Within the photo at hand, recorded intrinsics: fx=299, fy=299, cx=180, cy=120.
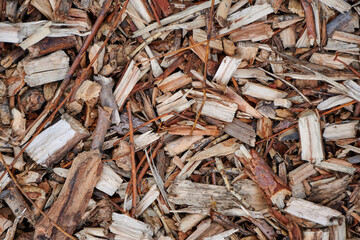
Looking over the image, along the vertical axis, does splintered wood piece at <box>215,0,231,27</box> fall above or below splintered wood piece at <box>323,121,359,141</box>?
above

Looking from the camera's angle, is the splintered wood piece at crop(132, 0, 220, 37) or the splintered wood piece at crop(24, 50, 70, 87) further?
the splintered wood piece at crop(132, 0, 220, 37)

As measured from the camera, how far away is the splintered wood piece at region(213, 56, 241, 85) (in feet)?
6.84

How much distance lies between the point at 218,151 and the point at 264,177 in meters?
0.36

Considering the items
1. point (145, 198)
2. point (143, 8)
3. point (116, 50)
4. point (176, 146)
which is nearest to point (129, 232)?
point (145, 198)

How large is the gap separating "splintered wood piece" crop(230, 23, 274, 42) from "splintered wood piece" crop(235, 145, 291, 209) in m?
0.77

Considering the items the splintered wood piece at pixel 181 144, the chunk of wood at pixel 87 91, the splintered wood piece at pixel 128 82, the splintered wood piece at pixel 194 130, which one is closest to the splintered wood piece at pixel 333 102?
the splintered wood piece at pixel 194 130

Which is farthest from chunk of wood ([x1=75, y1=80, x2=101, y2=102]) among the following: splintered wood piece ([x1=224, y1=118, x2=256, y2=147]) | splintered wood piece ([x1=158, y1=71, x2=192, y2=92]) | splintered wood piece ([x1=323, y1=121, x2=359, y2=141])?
splintered wood piece ([x1=323, y1=121, x2=359, y2=141])

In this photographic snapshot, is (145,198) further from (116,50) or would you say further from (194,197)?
(116,50)

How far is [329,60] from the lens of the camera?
2.12 m

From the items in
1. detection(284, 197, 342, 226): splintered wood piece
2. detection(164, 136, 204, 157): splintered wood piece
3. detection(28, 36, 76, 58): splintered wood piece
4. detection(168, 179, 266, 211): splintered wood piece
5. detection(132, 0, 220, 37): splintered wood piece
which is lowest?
detection(284, 197, 342, 226): splintered wood piece

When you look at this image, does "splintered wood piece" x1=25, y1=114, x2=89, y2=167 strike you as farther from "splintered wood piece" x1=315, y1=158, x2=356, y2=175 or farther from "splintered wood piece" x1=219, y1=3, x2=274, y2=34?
"splintered wood piece" x1=315, y1=158, x2=356, y2=175

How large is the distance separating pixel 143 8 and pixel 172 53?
368 millimetres

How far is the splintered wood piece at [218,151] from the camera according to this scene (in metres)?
2.14

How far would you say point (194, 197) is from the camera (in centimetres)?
213
